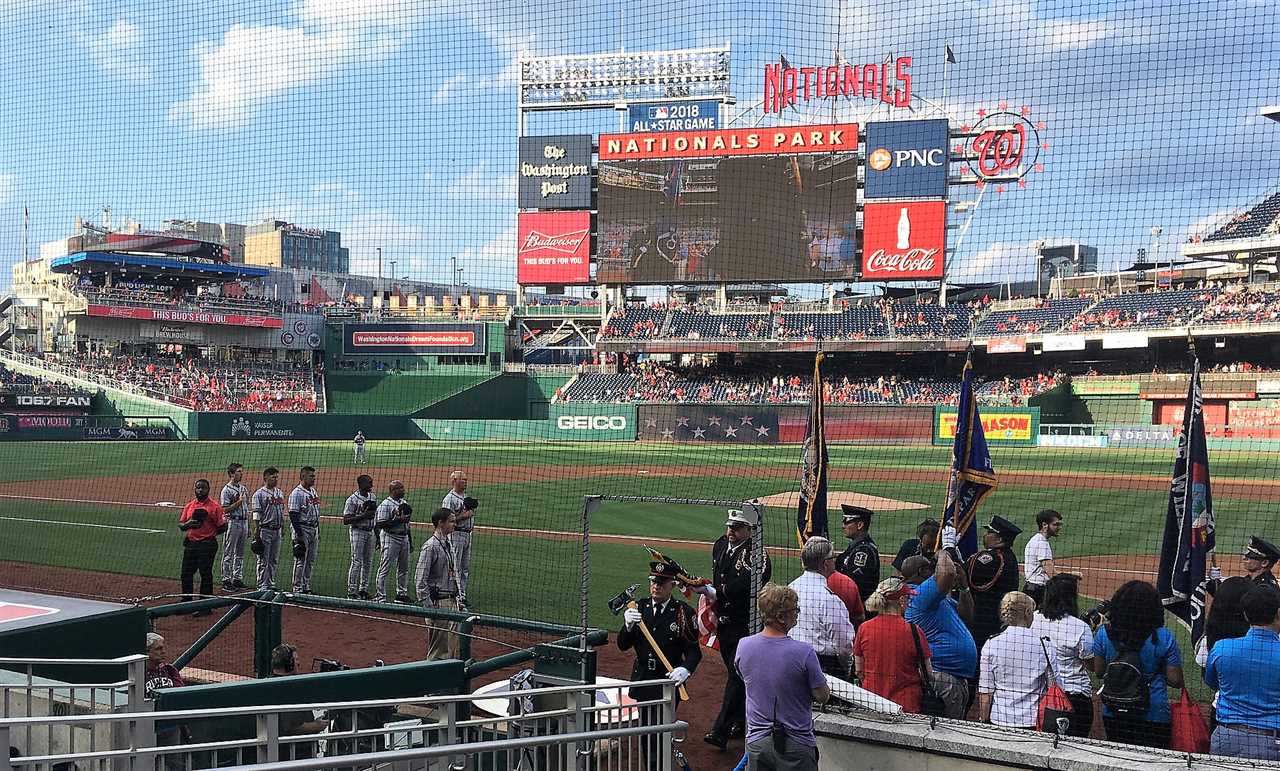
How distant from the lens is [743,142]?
162 ft

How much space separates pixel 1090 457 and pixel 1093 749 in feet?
114

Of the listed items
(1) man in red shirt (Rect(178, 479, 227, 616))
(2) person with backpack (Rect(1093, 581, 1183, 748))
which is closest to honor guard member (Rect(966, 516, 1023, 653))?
(2) person with backpack (Rect(1093, 581, 1183, 748))

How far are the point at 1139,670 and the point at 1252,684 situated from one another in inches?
28.0

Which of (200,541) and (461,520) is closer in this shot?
(461,520)

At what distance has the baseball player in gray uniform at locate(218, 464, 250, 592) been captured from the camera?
13.0m

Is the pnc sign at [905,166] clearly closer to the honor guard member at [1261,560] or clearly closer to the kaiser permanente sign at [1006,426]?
the kaiser permanente sign at [1006,426]

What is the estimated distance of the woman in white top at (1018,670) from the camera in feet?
19.1

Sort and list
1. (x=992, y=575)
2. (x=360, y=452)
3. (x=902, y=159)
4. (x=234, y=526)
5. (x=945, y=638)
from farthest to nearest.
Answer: (x=902, y=159), (x=360, y=452), (x=234, y=526), (x=992, y=575), (x=945, y=638)

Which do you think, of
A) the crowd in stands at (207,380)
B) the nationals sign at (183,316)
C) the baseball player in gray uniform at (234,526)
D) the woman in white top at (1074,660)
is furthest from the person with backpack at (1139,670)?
the nationals sign at (183,316)

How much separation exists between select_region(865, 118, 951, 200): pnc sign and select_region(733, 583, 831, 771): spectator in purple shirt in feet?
154

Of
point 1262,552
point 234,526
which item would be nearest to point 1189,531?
point 1262,552

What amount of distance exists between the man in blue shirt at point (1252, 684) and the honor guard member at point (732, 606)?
10.1 ft

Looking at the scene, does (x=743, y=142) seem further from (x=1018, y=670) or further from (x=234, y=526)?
(x=1018, y=670)

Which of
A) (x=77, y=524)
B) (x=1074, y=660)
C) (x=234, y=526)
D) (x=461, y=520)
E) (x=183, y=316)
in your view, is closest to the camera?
(x=1074, y=660)
